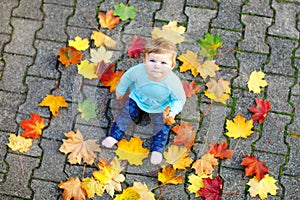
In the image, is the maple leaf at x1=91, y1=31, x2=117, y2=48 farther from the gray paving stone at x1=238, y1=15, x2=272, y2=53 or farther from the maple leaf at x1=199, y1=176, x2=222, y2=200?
the maple leaf at x1=199, y1=176, x2=222, y2=200

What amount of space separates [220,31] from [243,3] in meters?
0.35

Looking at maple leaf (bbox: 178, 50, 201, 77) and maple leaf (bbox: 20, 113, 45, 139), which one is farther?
maple leaf (bbox: 178, 50, 201, 77)

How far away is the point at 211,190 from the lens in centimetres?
408

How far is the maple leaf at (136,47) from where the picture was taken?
4.48 meters

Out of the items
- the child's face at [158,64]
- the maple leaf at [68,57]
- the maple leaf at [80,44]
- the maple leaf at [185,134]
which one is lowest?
the maple leaf at [185,134]

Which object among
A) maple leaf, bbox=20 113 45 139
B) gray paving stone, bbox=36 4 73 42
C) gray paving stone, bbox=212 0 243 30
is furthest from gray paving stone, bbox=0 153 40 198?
gray paving stone, bbox=212 0 243 30

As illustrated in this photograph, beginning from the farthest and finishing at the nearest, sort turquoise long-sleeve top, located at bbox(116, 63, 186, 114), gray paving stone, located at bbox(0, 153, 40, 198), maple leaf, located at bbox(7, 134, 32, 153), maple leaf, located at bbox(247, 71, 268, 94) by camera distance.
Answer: maple leaf, located at bbox(247, 71, 268, 94) < maple leaf, located at bbox(7, 134, 32, 153) < gray paving stone, located at bbox(0, 153, 40, 198) < turquoise long-sleeve top, located at bbox(116, 63, 186, 114)

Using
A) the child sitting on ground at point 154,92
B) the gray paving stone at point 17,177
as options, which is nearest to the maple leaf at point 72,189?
the gray paving stone at point 17,177

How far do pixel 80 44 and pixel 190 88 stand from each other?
0.95 meters

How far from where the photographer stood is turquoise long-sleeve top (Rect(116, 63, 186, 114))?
13.0 ft

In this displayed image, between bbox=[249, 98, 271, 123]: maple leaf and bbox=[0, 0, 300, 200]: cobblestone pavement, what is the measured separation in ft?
0.15

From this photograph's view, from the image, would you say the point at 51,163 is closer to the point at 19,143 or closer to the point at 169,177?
the point at 19,143

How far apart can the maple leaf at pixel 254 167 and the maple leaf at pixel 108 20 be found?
1.51 meters

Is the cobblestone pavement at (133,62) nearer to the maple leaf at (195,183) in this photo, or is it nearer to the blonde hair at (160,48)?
the maple leaf at (195,183)
